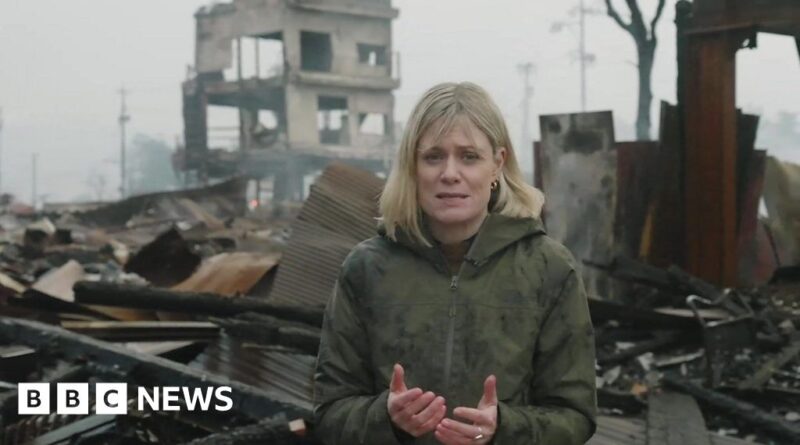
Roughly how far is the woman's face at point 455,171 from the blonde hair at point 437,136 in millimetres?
18

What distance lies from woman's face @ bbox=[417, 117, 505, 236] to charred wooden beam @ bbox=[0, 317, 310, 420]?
1825mm

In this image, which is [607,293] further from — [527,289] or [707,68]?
[527,289]

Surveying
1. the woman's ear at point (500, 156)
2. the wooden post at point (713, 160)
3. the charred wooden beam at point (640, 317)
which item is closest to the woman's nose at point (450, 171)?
the woman's ear at point (500, 156)

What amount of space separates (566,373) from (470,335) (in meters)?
0.24

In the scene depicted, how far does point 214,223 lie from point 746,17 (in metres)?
12.4

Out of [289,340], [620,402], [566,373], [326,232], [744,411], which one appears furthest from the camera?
[326,232]

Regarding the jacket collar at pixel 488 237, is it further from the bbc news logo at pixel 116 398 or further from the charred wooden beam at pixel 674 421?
the charred wooden beam at pixel 674 421

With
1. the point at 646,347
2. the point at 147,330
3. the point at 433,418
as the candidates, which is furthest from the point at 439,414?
the point at 646,347

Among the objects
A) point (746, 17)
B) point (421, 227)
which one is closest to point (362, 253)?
point (421, 227)

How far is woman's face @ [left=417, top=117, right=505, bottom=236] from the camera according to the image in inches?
87.2

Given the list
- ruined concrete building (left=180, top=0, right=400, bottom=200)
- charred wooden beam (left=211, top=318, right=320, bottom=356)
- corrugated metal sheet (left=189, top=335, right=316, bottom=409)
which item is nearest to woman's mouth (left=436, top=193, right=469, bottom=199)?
corrugated metal sheet (left=189, top=335, right=316, bottom=409)

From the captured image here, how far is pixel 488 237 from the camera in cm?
223

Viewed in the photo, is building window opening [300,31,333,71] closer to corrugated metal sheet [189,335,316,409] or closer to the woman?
corrugated metal sheet [189,335,316,409]

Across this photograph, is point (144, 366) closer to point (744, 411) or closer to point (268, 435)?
point (268, 435)
